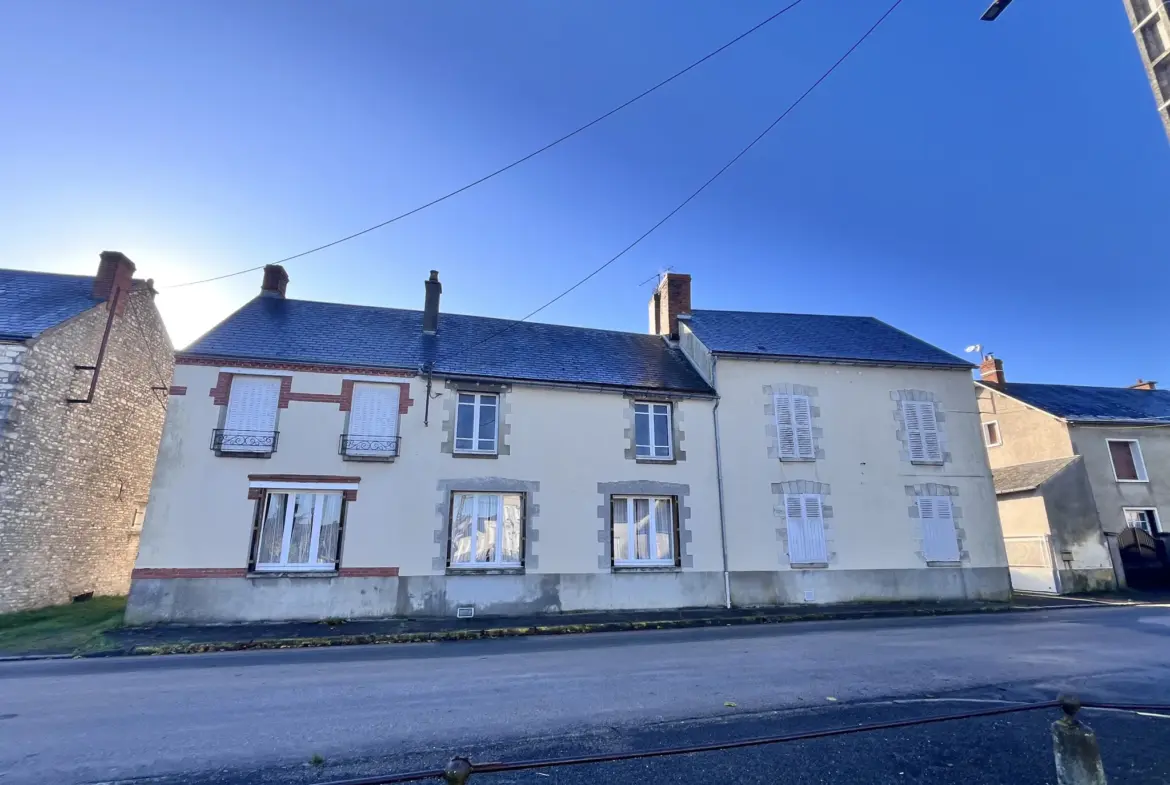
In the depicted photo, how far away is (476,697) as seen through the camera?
6418mm

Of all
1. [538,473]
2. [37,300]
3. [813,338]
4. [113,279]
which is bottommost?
[538,473]

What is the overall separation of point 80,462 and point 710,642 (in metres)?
16.4

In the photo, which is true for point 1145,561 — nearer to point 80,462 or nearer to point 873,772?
point 873,772

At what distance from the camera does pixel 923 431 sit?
16.3m

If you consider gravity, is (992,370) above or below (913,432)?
above

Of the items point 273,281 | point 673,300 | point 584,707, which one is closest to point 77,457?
point 273,281

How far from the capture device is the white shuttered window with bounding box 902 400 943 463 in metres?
16.1

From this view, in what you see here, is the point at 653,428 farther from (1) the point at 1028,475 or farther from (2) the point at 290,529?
(1) the point at 1028,475

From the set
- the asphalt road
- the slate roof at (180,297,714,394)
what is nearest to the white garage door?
the asphalt road

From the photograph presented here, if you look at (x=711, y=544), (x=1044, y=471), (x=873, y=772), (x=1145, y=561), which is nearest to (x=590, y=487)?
(x=711, y=544)

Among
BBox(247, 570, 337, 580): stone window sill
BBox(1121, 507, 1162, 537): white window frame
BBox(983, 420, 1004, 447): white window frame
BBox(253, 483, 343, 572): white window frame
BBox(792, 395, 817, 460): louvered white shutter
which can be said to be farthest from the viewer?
BBox(983, 420, 1004, 447): white window frame

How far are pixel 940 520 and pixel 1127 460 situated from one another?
1071 cm

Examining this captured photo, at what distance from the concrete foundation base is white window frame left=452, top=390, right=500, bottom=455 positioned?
297cm

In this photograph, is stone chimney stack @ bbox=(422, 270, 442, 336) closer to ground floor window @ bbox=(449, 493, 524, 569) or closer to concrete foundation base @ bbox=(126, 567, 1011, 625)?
ground floor window @ bbox=(449, 493, 524, 569)
